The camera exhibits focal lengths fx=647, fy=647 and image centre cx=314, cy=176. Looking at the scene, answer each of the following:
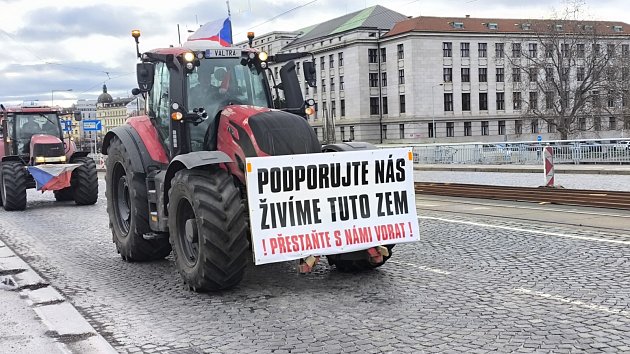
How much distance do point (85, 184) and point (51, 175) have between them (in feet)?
3.14

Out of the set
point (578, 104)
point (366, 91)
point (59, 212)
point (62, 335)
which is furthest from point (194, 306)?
point (366, 91)

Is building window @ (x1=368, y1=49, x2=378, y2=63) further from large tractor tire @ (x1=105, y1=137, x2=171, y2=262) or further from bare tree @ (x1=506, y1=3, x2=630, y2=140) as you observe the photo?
large tractor tire @ (x1=105, y1=137, x2=171, y2=262)

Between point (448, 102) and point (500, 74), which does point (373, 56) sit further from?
point (500, 74)

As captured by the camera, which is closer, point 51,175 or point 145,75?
point 145,75

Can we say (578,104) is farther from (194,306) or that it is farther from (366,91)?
(194,306)

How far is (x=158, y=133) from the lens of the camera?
857 centimetres

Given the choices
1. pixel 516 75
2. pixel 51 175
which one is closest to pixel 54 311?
pixel 51 175

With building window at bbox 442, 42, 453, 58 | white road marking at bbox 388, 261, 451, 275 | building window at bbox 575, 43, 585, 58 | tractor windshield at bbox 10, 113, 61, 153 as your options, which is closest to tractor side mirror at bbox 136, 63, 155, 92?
white road marking at bbox 388, 261, 451, 275

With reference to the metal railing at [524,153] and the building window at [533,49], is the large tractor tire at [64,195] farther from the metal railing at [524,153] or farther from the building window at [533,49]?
the building window at [533,49]

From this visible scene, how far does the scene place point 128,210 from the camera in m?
9.28

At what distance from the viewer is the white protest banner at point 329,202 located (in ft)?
20.7

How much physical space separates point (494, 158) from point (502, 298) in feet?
93.2

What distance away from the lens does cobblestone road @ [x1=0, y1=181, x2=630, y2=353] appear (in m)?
4.96

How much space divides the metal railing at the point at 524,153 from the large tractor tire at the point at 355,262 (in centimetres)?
2337
